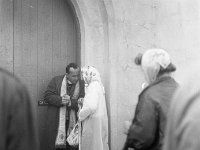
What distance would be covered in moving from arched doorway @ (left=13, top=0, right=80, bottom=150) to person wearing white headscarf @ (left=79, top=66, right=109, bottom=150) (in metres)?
0.83

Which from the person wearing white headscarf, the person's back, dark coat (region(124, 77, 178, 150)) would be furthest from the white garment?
dark coat (region(124, 77, 178, 150))

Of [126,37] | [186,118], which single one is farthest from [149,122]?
[126,37]

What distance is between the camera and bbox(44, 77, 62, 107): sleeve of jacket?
761cm

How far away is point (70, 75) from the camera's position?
7.80 m

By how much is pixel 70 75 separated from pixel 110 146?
1268 mm

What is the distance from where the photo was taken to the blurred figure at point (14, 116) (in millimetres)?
2414

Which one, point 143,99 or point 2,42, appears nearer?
point 143,99

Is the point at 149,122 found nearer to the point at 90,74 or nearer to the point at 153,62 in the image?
the point at 153,62

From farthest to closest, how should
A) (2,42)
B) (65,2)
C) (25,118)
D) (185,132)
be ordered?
1. (65,2)
2. (2,42)
3. (25,118)
4. (185,132)

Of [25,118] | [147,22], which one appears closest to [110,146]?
[147,22]

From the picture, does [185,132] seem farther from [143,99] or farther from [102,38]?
[102,38]

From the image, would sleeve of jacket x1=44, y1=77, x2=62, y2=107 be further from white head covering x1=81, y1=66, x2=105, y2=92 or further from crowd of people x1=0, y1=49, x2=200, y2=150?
white head covering x1=81, y1=66, x2=105, y2=92

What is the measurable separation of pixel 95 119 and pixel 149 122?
12.0 feet

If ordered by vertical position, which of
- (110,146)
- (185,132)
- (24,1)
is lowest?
(110,146)
